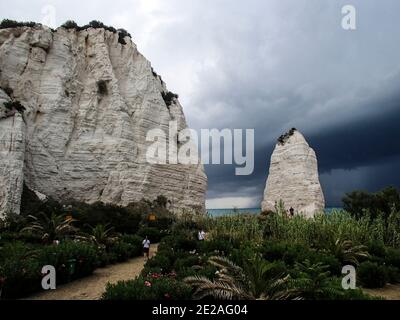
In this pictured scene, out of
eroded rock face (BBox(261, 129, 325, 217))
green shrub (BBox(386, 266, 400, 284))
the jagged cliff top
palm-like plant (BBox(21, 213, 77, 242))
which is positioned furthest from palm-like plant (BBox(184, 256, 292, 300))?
the jagged cliff top

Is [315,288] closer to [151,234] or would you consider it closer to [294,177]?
[151,234]

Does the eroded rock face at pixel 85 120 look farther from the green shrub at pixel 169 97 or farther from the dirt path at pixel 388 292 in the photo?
the dirt path at pixel 388 292

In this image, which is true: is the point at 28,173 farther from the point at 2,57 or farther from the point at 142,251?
the point at 142,251

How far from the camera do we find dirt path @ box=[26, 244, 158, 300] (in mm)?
9391

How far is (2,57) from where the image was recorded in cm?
3203

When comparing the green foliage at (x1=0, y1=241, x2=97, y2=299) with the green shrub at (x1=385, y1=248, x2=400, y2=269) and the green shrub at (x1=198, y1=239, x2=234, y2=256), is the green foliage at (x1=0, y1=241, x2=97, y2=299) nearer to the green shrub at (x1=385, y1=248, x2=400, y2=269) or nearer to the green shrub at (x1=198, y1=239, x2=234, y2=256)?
the green shrub at (x1=198, y1=239, x2=234, y2=256)

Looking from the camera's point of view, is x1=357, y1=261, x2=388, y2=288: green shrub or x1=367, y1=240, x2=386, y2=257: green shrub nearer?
x1=357, y1=261, x2=388, y2=288: green shrub

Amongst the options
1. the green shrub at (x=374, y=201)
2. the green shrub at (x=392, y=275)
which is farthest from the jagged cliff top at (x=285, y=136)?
the green shrub at (x=392, y=275)

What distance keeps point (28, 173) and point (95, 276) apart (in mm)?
20949

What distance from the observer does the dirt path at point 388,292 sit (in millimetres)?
9758

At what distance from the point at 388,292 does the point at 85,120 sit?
3031 cm

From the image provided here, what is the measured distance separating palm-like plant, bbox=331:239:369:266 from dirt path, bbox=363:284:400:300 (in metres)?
1.71

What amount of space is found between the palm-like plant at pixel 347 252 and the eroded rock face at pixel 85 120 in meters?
22.5
